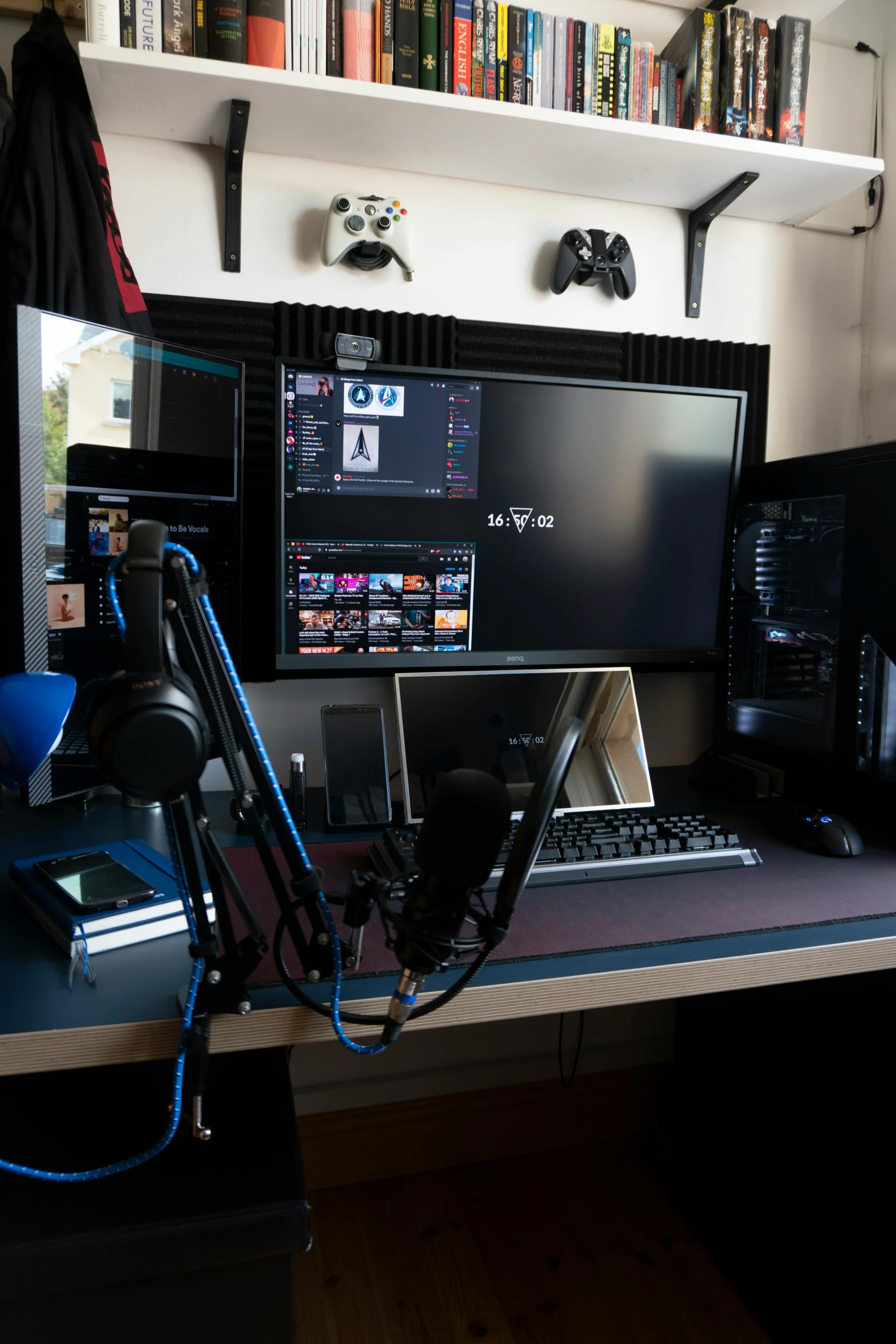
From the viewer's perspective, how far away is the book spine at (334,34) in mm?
1369

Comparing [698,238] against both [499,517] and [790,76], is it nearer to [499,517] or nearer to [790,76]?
[790,76]

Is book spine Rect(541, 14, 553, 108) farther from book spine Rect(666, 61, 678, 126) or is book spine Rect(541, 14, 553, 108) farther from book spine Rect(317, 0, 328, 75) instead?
book spine Rect(317, 0, 328, 75)

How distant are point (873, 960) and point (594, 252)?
1316 millimetres

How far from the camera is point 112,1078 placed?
39.1 inches

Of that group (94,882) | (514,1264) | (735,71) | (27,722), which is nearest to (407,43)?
(735,71)

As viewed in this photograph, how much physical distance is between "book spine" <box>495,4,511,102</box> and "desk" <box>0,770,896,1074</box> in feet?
→ 4.16

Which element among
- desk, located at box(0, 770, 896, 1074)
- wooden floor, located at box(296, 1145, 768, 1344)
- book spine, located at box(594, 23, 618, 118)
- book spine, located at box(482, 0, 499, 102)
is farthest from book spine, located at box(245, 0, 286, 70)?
wooden floor, located at box(296, 1145, 768, 1344)

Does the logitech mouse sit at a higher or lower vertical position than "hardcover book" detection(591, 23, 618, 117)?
lower

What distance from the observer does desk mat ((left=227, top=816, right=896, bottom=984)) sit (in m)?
0.95

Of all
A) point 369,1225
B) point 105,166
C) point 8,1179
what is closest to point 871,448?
point 105,166

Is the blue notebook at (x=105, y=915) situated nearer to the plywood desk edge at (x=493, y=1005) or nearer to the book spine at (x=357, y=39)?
the plywood desk edge at (x=493, y=1005)

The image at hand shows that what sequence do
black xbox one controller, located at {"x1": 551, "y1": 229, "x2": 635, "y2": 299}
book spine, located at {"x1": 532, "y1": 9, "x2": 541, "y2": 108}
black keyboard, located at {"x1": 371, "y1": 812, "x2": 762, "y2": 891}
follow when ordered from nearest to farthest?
black keyboard, located at {"x1": 371, "y1": 812, "x2": 762, "y2": 891}
book spine, located at {"x1": 532, "y1": 9, "x2": 541, "y2": 108}
black xbox one controller, located at {"x1": 551, "y1": 229, "x2": 635, "y2": 299}

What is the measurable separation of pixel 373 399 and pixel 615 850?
768mm

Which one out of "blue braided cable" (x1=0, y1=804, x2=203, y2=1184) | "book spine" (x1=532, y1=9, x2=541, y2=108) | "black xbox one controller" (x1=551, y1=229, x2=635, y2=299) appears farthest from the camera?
"black xbox one controller" (x1=551, y1=229, x2=635, y2=299)
